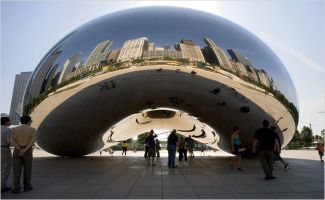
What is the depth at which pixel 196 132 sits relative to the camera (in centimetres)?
2027

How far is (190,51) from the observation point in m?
11.5

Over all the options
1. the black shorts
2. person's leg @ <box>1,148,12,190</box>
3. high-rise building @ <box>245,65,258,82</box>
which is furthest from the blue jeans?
person's leg @ <box>1,148,12,190</box>

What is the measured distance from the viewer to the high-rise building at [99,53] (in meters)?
11.5

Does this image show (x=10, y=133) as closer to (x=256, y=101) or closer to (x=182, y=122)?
(x=256, y=101)

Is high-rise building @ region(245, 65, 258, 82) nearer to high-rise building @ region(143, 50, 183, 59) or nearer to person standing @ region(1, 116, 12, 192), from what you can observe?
high-rise building @ region(143, 50, 183, 59)

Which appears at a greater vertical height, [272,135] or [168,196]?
[272,135]

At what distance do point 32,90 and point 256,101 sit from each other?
8.48 meters

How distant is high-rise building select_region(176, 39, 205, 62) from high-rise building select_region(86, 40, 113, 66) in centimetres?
245

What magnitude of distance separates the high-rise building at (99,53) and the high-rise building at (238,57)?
4224 mm

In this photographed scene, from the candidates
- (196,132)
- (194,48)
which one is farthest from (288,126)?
(196,132)

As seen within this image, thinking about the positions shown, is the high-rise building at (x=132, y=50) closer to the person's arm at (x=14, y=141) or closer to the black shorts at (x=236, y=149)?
the black shorts at (x=236, y=149)

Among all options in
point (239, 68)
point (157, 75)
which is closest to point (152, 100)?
point (157, 75)

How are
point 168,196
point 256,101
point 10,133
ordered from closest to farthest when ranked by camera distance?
point 168,196, point 10,133, point 256,101

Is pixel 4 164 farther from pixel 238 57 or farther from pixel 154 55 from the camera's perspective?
pixel 238 57
